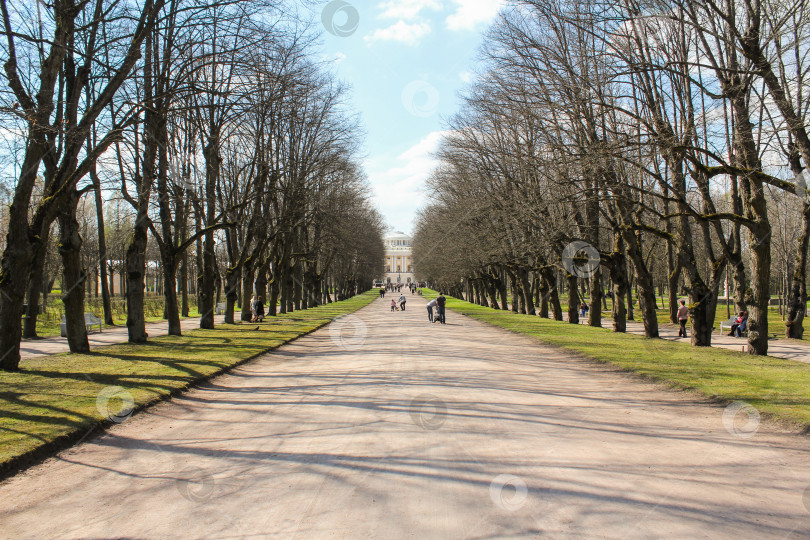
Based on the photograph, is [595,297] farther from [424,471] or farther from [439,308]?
[424,471]

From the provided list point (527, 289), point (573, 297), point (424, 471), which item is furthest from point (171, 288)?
point (527, 289)

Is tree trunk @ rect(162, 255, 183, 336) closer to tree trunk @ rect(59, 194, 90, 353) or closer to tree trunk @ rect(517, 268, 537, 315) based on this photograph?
tree trunk @ rect(59, 194, 90, 353)

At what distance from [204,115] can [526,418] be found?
1953 cm

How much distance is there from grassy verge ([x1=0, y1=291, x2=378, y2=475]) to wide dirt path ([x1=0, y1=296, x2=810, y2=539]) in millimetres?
410

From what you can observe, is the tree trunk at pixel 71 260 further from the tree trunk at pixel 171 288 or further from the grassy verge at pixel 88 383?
the tree trunk at pixel 171 288

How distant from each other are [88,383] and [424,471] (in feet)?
24.1

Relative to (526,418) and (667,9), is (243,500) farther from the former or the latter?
(667,9)

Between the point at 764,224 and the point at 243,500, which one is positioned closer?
the point at 243,500

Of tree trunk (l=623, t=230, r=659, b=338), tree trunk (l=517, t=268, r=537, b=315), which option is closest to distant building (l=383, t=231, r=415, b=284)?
tree trunk (l=517, t=268, r=537, b=315)

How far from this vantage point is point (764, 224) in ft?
42.9

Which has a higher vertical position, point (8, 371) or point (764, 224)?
point (764, 224)

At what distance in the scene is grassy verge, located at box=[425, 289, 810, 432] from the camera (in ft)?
27.2

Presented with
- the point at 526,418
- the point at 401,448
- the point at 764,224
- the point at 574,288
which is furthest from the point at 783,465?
the point at 574,288

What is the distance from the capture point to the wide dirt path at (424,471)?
416cm
